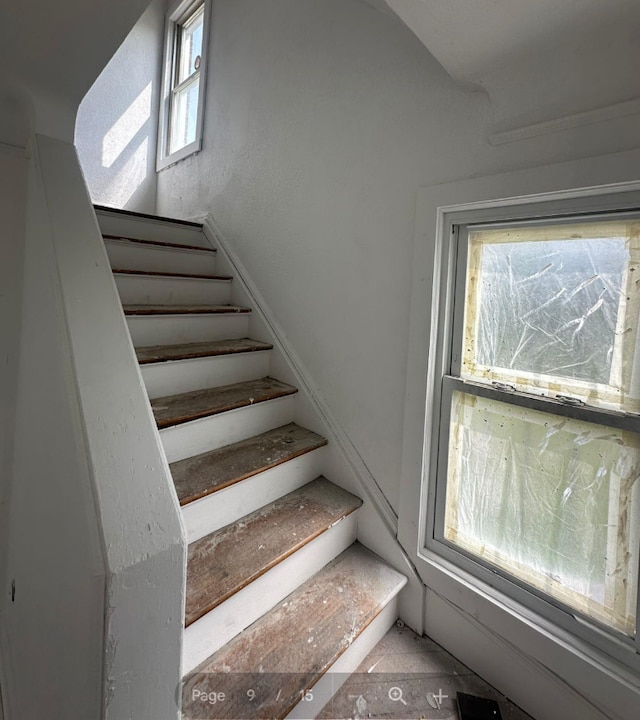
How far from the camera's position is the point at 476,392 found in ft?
3.88

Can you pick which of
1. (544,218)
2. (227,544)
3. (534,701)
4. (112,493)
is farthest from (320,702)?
(544,218)

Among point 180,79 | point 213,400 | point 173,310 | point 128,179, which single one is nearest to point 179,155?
point 128,179

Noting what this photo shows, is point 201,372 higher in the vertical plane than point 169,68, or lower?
lower

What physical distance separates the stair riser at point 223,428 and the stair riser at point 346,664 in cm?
80

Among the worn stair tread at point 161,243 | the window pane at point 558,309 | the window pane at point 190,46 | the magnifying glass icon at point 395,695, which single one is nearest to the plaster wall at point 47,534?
the worn stair tread at point 161,243

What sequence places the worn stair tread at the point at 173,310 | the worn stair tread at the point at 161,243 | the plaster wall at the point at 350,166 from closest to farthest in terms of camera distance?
the plaster wall at the point at 350,166 < the worn stair tread at the point at 173,310 < the worn stair tread at the point at 161,243

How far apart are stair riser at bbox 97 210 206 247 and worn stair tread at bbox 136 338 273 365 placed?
79 cm

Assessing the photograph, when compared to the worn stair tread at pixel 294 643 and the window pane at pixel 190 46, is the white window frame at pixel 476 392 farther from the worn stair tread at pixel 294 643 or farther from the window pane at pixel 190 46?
the window pane at pixel 190 46

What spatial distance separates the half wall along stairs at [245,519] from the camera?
98 centimetres

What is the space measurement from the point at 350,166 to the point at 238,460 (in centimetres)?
121

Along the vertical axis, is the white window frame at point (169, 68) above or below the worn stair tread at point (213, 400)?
above

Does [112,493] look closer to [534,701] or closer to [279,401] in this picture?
[279,401]

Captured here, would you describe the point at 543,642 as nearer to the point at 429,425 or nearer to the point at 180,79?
the point at 429,425

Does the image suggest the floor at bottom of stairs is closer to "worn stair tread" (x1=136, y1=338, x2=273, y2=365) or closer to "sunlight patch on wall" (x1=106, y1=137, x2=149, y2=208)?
"worn stair tread" (x1=136, y1=338, x2=273, y2=365)
